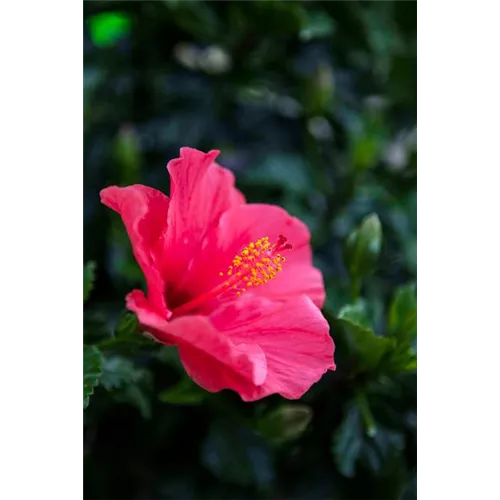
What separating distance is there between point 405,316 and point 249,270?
290 mm

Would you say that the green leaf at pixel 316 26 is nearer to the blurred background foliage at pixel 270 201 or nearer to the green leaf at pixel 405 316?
the blurred background foliage at pixel 270 201

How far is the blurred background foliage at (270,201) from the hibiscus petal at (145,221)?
0.21 ft

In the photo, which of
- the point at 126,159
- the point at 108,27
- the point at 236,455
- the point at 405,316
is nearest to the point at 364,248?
the point at 405,316

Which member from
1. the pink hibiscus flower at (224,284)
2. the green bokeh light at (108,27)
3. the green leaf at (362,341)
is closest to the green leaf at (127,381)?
the pink hibiscus flower at (224,284)

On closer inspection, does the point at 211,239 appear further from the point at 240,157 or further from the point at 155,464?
the point at 240,157

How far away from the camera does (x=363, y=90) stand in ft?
4.95

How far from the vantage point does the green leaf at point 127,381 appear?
0.73m

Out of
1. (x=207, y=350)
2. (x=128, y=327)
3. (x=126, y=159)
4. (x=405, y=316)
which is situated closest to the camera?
(x=207, y=350)

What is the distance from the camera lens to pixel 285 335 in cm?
65

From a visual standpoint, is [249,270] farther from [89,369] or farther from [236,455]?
[236,455]

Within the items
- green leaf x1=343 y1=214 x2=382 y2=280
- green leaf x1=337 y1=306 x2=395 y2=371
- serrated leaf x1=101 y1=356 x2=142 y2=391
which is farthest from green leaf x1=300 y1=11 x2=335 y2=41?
serrated leaf x1=101 y1=356 x2=142 y2=391

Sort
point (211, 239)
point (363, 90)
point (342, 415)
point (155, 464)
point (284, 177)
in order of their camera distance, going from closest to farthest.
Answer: point (211, 239)
point (342, 415)
point (155, 464)
point (284, 177)
point (363, 90)

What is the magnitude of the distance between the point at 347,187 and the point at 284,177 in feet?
0.47
